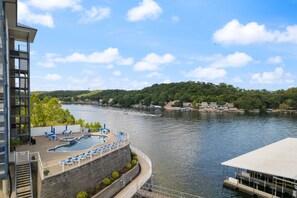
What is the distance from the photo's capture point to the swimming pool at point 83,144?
87.7ft

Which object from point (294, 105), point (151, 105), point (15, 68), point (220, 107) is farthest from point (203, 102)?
point (15, 68)

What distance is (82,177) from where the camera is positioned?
20828mm

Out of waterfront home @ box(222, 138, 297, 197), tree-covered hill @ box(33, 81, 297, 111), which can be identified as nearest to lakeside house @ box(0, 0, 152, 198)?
waterfront home @ box(222, 138, 297, 197)

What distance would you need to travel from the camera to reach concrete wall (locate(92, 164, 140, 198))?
855 inches

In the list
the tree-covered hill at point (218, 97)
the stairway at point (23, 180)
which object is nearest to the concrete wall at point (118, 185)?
the stairway at point (23, 180)

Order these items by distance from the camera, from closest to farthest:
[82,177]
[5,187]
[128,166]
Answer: [5,187], [82,177], [128,166]

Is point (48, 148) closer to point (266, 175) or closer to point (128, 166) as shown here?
point (128, 166)

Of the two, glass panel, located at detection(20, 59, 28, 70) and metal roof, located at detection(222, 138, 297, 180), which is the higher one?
glass panel, located at detection(20, 59, 28, 70)

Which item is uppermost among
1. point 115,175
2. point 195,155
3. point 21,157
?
point 21,157

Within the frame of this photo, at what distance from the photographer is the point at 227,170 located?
33.7m

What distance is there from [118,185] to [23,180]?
8.05 metres

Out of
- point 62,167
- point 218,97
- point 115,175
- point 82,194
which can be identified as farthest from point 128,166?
point 218,97

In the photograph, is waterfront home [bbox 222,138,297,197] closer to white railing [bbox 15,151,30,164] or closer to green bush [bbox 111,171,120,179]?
green bush [bbox 111,171,120,179]

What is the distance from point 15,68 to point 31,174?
13.5 meters
